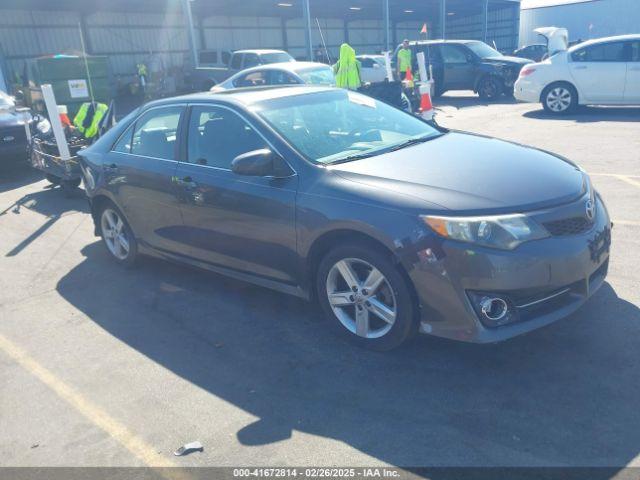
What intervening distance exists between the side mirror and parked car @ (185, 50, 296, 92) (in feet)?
48.2

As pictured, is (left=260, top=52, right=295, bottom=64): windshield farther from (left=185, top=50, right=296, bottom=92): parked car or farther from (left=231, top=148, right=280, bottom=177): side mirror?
(left=231, top=148, right=280, bottom=177): side mirror

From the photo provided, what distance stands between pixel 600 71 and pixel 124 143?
1061cm

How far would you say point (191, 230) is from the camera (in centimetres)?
461

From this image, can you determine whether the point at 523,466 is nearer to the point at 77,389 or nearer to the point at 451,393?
the point at 451,393

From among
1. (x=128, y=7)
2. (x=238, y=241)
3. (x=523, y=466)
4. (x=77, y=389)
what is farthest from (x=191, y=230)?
(x=128, y=7)

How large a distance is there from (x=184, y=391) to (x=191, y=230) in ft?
5.04

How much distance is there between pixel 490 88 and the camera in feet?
56.7

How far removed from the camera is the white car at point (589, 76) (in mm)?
11953

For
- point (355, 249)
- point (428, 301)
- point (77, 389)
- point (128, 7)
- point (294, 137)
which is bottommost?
point (77, 389)

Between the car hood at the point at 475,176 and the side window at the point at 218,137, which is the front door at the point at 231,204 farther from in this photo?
the car hood at the point at 475,176

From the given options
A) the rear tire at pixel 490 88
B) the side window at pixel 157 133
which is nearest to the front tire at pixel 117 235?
the side window at pixel 157 133

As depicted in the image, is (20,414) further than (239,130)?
No

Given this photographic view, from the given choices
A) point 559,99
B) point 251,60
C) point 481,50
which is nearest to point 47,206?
point 559,99

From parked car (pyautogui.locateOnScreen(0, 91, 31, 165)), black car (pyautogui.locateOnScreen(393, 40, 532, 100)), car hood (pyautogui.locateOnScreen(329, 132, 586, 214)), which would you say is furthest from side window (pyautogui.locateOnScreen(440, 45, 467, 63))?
car hood (pyautogui.locateOnScreen(329, 132, 586, 214))
